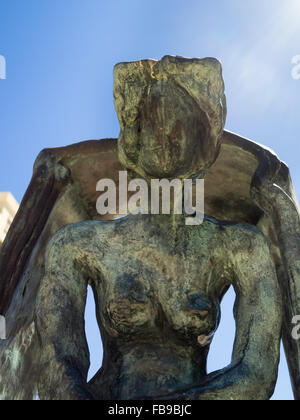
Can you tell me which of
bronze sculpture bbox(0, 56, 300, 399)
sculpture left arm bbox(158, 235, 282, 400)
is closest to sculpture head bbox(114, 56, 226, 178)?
bronze sculpture bbox(0, 56, 300, 399)

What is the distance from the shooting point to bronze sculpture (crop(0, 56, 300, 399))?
369 centimetres

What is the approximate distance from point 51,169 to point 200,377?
1871mm

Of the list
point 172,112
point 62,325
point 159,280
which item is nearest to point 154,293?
point 159,280

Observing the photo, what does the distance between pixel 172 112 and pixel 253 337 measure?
133 centimetres

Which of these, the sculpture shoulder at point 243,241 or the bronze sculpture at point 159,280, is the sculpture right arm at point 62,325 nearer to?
the bronze sculpture at point 159,280

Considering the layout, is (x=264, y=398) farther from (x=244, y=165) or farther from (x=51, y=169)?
(x=51, y=169)

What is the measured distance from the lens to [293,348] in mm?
4172

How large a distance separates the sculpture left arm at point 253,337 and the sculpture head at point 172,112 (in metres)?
0.65

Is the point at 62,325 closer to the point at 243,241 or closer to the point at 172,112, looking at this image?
the point at 243,241

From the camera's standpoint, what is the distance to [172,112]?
391 centimetres

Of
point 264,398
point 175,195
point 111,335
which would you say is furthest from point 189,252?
point 264,398

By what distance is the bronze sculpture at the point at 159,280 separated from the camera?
369 centimetres

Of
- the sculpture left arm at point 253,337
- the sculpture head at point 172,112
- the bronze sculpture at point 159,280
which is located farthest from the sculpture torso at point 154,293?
the sculpture head at point 172,112
